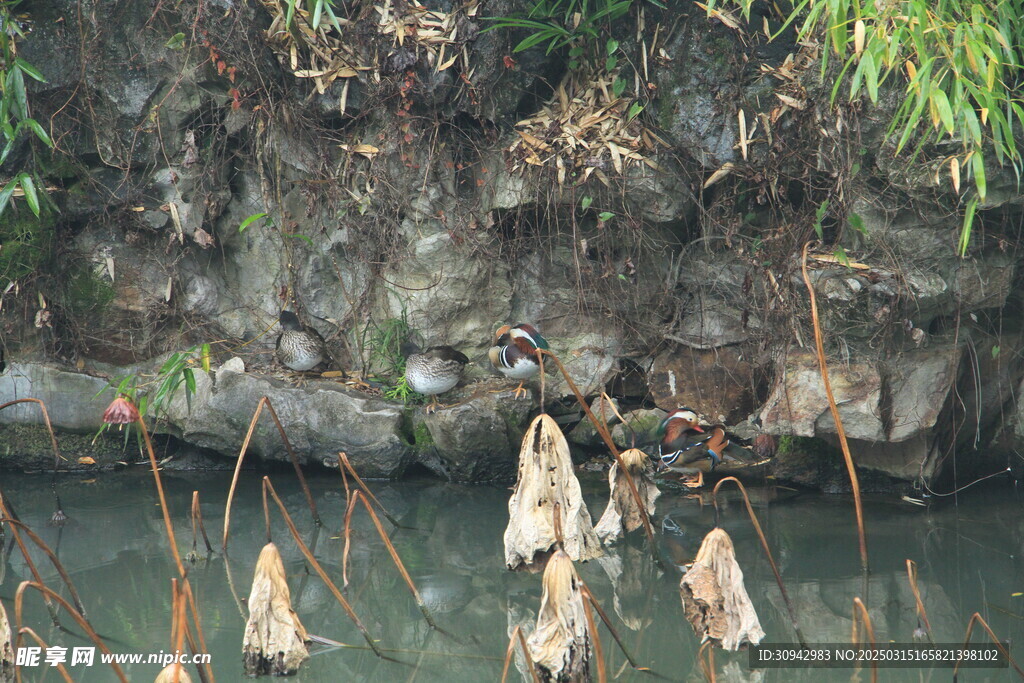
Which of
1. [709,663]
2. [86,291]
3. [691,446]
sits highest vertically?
[86,291]

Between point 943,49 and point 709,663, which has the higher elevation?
point 943,49

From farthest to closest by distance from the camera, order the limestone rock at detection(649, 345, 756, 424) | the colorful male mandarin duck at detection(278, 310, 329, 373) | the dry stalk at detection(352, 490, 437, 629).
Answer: the colorful male mandarin duck at detection(278, 310, 329, 373), the limestone rock at detection(649, 345, 756, 424), the dry stalk at detection(352, 490, 437, 629)

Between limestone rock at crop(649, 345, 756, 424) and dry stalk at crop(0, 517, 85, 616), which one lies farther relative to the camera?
limestone rock at crop(649, 345, 756, 424)

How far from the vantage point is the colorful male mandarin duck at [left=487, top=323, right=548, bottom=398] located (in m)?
5.37

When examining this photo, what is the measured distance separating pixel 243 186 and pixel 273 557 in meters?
4.31

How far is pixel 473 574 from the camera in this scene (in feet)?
14.2

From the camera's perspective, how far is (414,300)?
20.1ft

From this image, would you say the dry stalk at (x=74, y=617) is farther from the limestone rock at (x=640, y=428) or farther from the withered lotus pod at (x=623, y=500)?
the limestone rock at (x=640, y=428)

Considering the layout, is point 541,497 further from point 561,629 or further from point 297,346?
point 297,346

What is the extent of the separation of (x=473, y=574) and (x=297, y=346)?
2260mm

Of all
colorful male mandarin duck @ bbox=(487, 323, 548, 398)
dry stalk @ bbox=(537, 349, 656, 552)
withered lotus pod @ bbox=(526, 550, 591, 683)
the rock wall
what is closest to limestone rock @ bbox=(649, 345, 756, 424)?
the rock wall

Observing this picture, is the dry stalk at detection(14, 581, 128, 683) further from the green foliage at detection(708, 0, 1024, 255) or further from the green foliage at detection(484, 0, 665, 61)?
the green foliage at detection(484, 0, 665, 61)

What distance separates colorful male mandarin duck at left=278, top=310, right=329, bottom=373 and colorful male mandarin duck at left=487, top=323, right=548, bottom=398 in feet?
4.10

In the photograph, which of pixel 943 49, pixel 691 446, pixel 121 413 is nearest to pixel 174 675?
pixel 121 413
